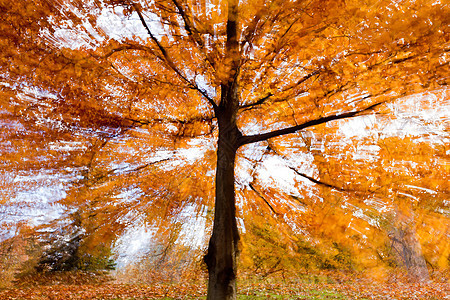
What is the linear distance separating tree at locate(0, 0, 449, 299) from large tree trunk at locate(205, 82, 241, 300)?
0.06 feet

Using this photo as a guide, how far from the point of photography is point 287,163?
25.1ft

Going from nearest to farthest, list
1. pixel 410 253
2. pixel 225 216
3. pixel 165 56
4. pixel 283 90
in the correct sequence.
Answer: pixel 225 216, pixel 165 56, pixel 283 90, pixel 410 253

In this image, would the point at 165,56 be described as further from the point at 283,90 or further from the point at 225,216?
the point at 225,216

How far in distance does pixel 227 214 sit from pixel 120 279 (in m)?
10.4

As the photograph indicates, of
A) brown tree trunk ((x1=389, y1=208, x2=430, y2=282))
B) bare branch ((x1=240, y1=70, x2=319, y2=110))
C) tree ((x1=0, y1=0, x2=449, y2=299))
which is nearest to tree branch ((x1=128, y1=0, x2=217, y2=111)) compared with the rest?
tree ((x1=0, y1=0, x2=449, y2=299))

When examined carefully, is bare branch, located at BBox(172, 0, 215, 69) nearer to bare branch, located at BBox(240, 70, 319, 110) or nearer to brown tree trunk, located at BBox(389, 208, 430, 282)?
bare branch, located at BBox(240, 70, 319, 110)

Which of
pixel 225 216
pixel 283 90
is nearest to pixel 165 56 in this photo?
pixel 283 90

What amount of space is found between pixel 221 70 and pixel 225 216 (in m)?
2.45

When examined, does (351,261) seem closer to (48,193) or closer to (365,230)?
(365,230)

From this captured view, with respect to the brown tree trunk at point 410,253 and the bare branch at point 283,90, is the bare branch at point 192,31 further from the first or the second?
the brown tree trunk at point 410,253

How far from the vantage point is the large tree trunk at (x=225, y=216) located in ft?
13.7

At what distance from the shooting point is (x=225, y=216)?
15.1ft

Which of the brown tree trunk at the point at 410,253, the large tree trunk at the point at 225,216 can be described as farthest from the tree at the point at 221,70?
the brown tree trunk at the point at 410,253

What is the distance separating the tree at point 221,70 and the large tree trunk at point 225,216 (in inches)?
0.7
